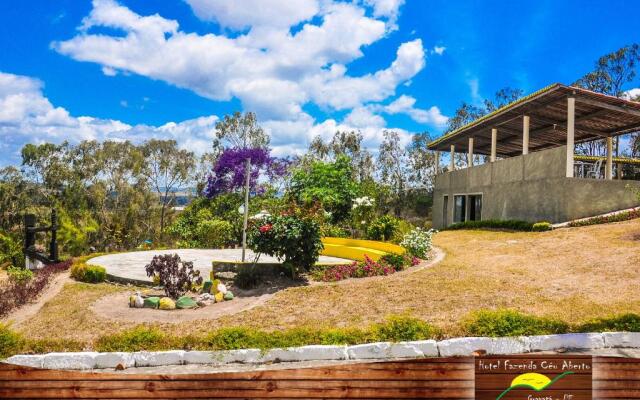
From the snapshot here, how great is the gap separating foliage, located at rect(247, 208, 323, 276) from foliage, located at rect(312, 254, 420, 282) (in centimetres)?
67

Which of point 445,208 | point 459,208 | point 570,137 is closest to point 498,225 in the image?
point 570,137

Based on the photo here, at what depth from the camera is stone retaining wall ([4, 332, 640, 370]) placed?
6492 mm

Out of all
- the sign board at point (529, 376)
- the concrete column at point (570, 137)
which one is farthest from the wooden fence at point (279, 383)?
the concrete column at point (570, 137)

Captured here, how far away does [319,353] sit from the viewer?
6566 millimetres

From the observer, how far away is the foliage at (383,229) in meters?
18.7

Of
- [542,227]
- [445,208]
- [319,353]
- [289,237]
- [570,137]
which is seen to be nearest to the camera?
[319,353]

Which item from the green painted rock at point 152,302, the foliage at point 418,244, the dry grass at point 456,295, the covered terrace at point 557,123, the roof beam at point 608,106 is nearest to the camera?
the dry grass at point 456,295

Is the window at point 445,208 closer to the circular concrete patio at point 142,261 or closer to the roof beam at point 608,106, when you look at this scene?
the roof beam at point 608,106

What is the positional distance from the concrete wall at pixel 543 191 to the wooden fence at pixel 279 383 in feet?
60.1

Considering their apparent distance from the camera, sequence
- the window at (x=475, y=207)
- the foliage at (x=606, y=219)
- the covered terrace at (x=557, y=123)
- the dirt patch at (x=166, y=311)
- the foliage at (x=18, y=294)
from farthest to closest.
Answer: the window at (x=475, y=207)
the covered terrace at (x=557, y=123)
the foliage at (x=606, y=219)
the foliage at (x=18, y=294)
the dirt patch at (x=166, y=311)

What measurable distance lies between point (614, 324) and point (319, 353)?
4939mm

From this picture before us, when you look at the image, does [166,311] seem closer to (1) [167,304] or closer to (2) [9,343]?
(1) [167,304]

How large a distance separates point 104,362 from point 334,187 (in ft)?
63.0

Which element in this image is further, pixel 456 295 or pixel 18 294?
pixel 18 294
